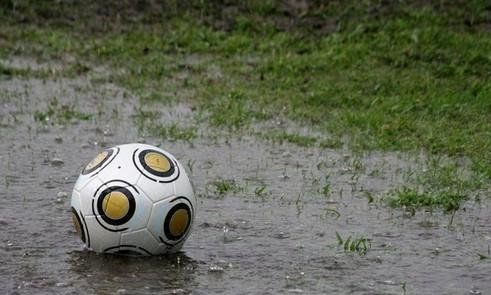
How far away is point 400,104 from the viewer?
1198 cm

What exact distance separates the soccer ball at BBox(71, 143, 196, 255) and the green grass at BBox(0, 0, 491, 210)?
3.68 meters

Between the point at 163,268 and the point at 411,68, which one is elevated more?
the point at 411,68

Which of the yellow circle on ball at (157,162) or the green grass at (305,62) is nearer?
the yellow circle on ball at (157,162)

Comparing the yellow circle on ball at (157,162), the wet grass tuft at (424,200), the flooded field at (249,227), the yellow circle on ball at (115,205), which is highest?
the yellow circle on ball at (157,162)

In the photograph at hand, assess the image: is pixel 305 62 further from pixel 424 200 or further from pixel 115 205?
pixel 115 205

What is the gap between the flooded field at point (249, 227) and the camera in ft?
19.4

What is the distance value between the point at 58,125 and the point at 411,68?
521 cm

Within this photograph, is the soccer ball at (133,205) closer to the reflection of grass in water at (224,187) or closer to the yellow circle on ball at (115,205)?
the yellow circle on ball at (115,205)

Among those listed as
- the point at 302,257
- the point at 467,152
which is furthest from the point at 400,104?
the point at 302,257

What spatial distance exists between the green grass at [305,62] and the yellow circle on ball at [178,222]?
3.64 meters

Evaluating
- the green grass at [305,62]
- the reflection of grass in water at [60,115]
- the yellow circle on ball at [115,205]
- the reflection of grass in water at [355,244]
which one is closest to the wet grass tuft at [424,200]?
the reflection of grass in water at [355,244]

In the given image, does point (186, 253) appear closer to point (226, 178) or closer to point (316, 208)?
point (316, 208)

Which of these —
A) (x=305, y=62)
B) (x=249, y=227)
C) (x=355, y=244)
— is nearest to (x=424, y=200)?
(x=355, y=244)

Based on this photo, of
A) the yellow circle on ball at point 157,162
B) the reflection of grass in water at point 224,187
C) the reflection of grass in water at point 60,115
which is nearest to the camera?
the yellow circle on ball at point 157,162
